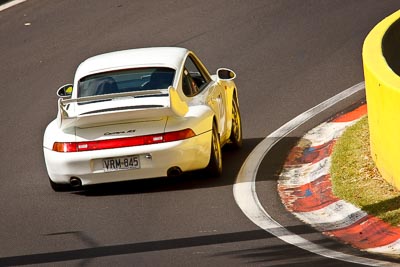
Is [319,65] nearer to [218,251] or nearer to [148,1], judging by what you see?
[148,1]

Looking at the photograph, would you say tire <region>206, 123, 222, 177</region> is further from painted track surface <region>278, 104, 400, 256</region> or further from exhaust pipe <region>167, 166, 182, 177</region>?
painted track surface <region>278, 104, 400, 256</region>

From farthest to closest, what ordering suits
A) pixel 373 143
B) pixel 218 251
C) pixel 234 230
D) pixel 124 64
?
pixel 124 64
pixel 373 143
pixel 234 230
pixel 218 251

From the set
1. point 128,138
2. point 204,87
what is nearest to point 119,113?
point 128,138

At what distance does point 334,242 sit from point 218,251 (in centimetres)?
91

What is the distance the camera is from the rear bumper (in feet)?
43.1

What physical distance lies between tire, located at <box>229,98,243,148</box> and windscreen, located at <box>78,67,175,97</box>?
128cm

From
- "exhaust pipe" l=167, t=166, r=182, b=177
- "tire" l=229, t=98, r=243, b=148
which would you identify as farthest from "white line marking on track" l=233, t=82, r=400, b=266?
"exhaust pipe" l=167, t=166, r=182, b=177

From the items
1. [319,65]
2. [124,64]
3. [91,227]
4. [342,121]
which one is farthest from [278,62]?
Result: [91,227]

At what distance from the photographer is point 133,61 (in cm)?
1412

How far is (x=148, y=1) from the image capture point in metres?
25.5

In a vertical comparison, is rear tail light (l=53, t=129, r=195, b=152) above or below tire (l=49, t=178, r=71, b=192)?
above

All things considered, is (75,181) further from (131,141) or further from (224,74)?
(224,74)

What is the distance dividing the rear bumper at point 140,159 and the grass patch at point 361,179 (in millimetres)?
1346

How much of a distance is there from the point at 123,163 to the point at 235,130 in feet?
7.14
